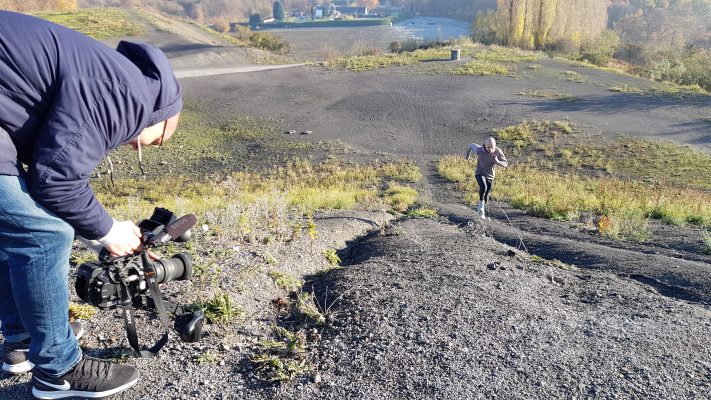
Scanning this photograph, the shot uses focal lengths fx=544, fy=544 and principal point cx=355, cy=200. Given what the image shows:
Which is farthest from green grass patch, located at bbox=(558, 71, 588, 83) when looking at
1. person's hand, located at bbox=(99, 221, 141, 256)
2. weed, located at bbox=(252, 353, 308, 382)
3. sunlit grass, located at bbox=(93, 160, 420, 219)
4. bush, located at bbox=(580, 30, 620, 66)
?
person's hand, located at bbox=(99, 221, 141, 256)

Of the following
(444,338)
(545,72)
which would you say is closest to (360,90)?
(545,72)

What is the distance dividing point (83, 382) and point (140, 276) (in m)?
0.60

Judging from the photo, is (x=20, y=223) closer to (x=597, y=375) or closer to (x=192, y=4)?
(x=597, y=375)

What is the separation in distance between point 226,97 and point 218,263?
958 inches

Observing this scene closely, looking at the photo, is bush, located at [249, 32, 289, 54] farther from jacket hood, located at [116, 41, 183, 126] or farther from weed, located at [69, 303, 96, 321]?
jacket hood, located at [116, 41, 183, 126]

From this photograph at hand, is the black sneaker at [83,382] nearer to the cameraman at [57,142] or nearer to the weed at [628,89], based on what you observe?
the cameraman at [57,142]

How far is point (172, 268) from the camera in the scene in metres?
2.99

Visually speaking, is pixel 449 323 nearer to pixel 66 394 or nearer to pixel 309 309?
pixel 309 309

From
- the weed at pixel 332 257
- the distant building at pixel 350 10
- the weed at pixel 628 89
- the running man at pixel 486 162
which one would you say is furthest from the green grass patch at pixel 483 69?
the distant building at pixel 350 10

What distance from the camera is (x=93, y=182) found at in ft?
55.0

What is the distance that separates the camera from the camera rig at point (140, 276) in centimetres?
269

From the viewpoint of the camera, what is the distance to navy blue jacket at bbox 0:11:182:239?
86.8 inches

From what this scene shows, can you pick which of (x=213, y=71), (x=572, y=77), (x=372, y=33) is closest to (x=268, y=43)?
(x=213, y=71)

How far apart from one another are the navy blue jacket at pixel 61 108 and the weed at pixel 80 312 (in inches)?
55.4
